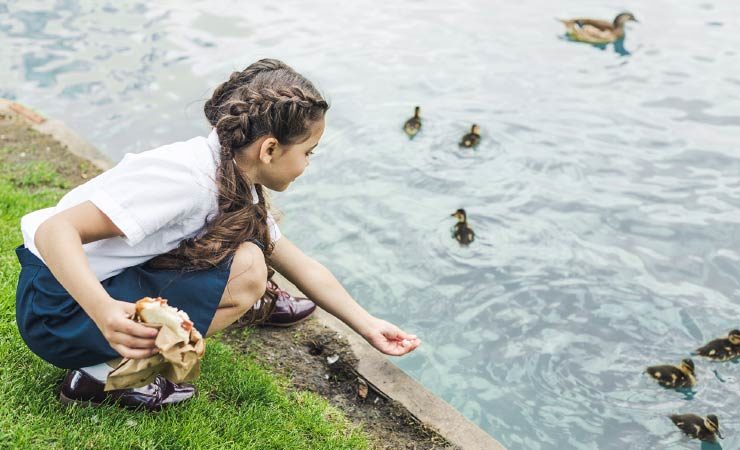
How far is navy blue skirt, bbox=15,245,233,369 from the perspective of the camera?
116 inches

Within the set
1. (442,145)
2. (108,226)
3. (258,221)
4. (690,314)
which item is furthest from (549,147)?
(108,226)

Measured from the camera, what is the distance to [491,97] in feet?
25.5

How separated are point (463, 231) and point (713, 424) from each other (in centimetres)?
222

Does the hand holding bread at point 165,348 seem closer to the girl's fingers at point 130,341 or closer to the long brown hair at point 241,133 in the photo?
the girl's fingers at point 130,341

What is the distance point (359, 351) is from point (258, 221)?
1211mm

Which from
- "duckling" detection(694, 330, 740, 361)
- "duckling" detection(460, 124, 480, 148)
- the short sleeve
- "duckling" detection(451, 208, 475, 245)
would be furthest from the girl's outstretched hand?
"duckling" detection(460, 124, 480, 148)

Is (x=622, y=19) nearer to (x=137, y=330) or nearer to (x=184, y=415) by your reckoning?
(x=184, y=415)

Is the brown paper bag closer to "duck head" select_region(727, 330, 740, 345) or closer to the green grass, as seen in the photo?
the green grass

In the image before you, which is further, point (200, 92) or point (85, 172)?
point (200, 92)

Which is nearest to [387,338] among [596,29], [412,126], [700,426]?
[700,426]

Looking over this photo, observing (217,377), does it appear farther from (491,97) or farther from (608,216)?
(491,97)

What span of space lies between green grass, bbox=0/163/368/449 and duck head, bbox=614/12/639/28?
6.98 metres

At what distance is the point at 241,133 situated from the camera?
2.96 meters

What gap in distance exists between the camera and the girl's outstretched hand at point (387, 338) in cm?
352
